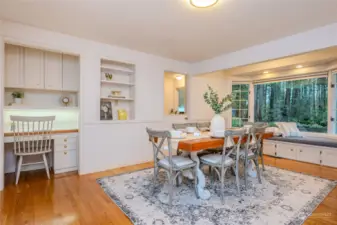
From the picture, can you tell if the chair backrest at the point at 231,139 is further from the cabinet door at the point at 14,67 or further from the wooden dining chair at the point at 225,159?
the cabinet door at the point at 14,67

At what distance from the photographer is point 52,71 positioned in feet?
11.7

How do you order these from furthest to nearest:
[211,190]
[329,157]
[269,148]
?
[269,148]
[329,157]
[211,190]

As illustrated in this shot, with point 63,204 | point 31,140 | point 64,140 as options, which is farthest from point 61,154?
point 63,204

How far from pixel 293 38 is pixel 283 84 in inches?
95.4

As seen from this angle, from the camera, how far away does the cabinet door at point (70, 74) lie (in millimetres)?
3668

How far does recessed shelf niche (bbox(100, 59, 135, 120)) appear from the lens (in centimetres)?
379

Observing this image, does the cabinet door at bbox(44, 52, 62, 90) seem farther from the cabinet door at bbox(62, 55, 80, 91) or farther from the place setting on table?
the place setting on table

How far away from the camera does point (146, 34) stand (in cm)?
310

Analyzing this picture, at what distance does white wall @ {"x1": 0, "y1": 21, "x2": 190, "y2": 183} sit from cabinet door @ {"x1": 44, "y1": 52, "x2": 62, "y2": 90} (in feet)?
1.99

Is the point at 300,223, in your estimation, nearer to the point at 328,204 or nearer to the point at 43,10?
the point at 328,204

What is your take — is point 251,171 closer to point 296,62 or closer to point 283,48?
point 283,48

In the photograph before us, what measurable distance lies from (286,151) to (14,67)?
5.55 metres

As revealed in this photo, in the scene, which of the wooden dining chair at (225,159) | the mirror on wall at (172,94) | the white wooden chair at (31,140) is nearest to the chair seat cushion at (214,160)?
the wooden dining chair at (225,159)

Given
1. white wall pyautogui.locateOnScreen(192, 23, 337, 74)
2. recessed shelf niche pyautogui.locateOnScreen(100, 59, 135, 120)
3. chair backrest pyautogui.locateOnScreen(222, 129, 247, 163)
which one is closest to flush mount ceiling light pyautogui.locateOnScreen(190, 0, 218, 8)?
chair backrest pyautogui.locateOnScreen(222, 129, 247, 163)
